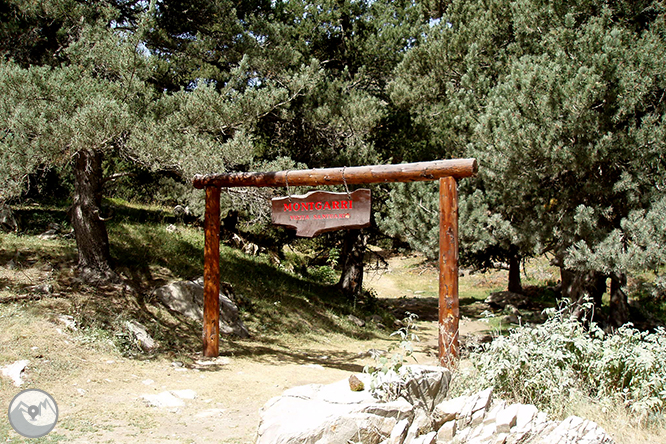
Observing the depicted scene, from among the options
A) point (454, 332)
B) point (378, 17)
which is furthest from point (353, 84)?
point (454, 332)

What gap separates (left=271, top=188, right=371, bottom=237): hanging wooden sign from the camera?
6.60 m

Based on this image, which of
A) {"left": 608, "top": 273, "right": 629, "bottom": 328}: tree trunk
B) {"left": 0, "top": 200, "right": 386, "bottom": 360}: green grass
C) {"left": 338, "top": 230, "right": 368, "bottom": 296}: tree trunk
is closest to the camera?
{"left": 0, "top": 200, "right": 386, "bottom": 360}: green grass

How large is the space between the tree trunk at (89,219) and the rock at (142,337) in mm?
1564

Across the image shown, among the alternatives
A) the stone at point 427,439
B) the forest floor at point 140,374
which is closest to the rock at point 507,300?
the forest floor at point 140,374

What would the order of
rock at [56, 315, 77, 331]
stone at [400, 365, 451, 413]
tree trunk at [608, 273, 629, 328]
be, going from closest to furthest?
stone at [400, 365, 451, 413], rock at [56, 315, 77, 331], tree trunk at [608, 273, 629, 328]

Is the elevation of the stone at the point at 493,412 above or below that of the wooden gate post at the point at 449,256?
below

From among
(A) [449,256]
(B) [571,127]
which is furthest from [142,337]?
(B) [571,127]

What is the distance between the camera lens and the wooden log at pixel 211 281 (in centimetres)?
791

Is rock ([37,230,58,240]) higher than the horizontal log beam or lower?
lower

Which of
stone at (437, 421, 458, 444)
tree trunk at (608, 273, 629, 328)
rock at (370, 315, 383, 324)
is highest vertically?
stone at (437, 421, 458, 444)

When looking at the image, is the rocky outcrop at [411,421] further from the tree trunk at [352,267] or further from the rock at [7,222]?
the tree trunk at [352,267]

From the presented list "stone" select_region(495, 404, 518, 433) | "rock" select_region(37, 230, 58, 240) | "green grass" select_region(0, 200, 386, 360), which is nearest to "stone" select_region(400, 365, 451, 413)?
"stone" select_region(495, 404, 518, 433)

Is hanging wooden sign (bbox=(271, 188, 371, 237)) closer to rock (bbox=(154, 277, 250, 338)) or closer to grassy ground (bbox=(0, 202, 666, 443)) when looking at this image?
grassy ground (bbox=(0, 202, 666, 443))

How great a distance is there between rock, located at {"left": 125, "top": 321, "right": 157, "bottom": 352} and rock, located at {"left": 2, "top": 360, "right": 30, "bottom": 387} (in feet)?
5.65
